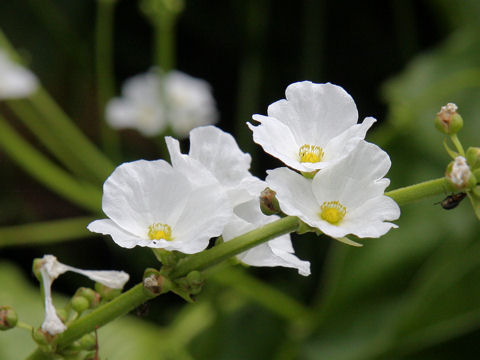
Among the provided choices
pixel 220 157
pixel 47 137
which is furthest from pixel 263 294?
pixel 220 157

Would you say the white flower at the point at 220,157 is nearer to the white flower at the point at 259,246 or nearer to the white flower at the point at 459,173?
the white flower at the point at 259,246

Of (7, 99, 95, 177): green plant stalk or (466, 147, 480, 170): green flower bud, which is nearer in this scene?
(466, 147, 480, 170): green flower bud

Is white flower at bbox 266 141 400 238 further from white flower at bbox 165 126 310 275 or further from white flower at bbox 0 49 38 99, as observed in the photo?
white flower at bbox 0 49 38 99

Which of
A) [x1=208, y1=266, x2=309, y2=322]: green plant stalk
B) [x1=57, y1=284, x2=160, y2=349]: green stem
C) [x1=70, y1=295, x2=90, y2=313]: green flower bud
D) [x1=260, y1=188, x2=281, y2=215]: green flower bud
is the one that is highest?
[x1=260, y1=188, x2=281, y2=215]: green flower bud

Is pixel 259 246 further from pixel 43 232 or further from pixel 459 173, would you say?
pixel 43 232

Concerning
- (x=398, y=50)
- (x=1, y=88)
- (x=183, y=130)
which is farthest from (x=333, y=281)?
(x=1, y=88)

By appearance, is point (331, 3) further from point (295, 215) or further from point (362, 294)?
point (295, 215)

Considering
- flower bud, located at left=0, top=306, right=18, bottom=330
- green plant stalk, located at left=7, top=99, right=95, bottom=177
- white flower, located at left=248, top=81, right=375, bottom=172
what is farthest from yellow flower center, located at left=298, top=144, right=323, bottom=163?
green plant stalk, located at left=7, top=99, right=95, bottom=177

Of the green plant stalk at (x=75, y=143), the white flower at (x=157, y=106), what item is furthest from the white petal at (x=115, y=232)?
the white flower at (x=157, y=106)
